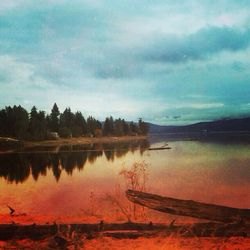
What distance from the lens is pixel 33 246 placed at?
17734mm

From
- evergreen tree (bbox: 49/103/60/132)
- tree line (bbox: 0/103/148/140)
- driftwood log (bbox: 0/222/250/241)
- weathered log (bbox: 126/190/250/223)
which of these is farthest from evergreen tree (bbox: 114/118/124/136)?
driftwood log (bbox: 0/222/250/241)

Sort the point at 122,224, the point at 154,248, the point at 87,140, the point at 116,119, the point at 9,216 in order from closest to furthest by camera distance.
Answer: the point at 154,248, the point at 122,224, the point at 9,216, the point at 87,140, the point at 116,119

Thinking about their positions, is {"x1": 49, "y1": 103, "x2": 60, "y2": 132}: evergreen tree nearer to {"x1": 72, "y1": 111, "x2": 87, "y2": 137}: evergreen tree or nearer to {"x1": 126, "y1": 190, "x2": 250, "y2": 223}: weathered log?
{"x1": 72, "y1": 111, "x2": 87, "y2": 137}: evergreen tree

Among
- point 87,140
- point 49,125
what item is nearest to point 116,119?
point 87,140

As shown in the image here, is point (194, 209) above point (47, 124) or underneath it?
underneath

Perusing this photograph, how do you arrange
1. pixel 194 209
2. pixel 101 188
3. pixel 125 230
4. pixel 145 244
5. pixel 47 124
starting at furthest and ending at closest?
pixel 47 124, pixel 101 188, pixel 194 209, pixel 125 230, pixel 145 244

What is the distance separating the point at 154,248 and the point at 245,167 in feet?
131

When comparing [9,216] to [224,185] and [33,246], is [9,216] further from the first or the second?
[224,185]

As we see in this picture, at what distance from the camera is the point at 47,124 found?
144m

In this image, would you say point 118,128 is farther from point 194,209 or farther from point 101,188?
point 194,209

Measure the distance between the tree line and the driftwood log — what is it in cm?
10834

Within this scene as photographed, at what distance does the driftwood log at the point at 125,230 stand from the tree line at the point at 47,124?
108339 millimetres

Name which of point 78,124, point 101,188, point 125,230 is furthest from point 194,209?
point 78,124

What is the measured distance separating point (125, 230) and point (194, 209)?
4.92 metres
